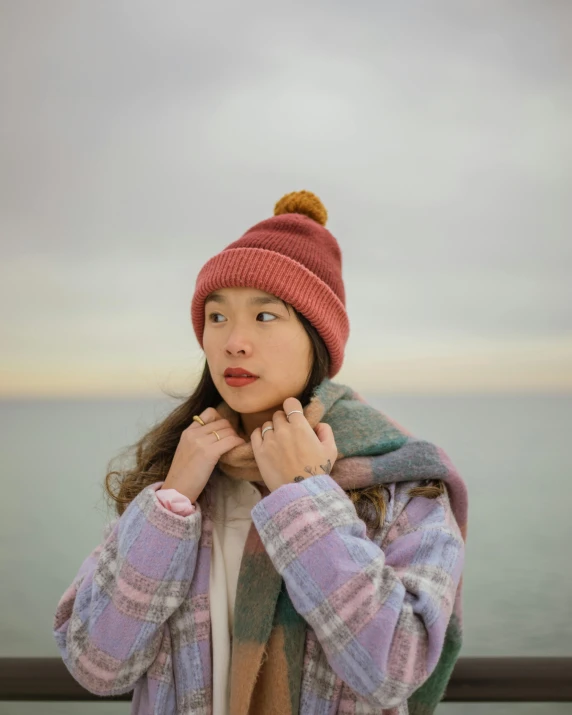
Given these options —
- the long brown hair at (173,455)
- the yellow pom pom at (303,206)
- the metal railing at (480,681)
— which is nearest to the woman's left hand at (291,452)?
the long brown hair at (173,455)

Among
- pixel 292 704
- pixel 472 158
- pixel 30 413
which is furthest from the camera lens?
pixel 30 413

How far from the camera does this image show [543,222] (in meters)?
1.95

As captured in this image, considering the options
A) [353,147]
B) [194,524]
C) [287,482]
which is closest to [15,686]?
[194,524]

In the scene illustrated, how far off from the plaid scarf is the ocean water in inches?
37.3

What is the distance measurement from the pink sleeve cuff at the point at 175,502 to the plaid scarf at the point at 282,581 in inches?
4.0

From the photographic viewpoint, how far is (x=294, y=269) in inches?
40.9

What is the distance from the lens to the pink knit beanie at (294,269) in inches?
40.1

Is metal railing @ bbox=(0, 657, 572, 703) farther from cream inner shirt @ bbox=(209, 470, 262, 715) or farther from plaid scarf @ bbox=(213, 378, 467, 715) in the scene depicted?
cream inner shirt @ bbox=(209, 470, 262, 715)

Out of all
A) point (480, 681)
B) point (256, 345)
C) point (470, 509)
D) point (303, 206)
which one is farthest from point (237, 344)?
point (470, 509)

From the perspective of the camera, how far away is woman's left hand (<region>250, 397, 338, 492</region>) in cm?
91

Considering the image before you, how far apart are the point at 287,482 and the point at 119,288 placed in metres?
1.35

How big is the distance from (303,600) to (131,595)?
279mm

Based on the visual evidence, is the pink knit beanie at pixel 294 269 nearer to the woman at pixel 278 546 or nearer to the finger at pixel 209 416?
the woman at pixel 278 546

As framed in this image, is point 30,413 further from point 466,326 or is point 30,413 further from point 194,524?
point 466,326
